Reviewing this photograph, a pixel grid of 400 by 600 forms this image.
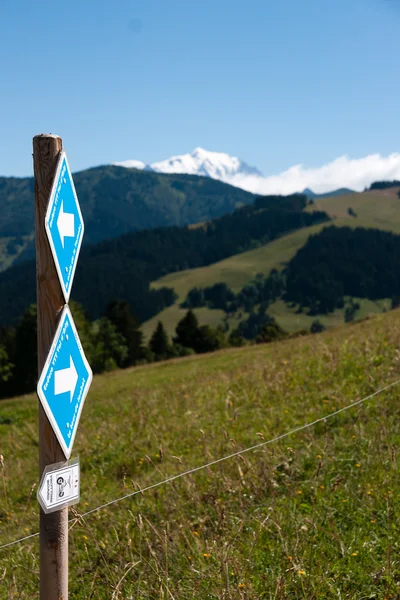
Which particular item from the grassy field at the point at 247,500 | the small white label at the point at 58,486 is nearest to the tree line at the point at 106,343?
the grassy field at the point at 247,500

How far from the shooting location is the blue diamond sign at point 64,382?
117 inches

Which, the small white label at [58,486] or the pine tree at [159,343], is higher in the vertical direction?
the small white label at [58,486]

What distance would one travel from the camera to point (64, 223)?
3.13m

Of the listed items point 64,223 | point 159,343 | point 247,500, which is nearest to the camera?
point 64,223

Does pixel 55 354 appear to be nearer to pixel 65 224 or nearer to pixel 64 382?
pixel 64 382

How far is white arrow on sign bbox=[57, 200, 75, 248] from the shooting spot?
10.1 ft

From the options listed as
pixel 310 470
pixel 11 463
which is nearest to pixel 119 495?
pixel 310 470

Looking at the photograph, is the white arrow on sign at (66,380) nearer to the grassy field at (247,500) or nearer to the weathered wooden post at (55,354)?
the weathered wooden post at (55,354)

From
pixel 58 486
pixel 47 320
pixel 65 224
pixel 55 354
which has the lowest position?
pixel 58 486

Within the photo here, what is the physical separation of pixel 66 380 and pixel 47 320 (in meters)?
0.36

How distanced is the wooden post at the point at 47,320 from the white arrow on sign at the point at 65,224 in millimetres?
95

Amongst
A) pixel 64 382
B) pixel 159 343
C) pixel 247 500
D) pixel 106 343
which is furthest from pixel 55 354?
pixel 159 343

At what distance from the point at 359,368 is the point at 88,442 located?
5.29m

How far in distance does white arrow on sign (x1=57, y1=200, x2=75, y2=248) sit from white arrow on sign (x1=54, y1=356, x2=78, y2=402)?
715 mm
